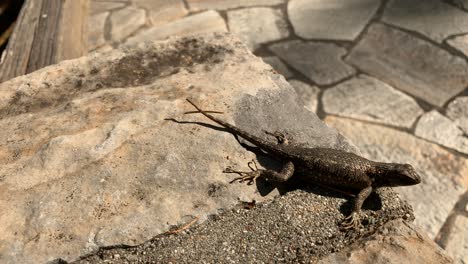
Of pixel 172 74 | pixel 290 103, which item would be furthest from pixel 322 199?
pixel 172 74

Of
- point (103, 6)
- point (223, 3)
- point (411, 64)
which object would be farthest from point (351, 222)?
point (103, 6)

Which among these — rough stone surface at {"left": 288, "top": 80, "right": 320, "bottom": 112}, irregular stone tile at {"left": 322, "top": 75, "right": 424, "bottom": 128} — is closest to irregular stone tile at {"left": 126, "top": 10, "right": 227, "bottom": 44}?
rough stone surface at {"left": 288, "top": 80, "right": 320, "bottom": 112}

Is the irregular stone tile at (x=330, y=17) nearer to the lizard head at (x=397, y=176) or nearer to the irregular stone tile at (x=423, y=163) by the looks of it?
the irregular stone tile at (x=423, y=163)

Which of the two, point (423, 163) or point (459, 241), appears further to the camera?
point (423, 163)

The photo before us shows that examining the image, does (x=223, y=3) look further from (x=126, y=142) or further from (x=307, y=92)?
(x=126, y=142)

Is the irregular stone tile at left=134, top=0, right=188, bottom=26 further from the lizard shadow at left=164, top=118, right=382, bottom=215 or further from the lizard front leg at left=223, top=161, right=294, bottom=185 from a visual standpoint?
the lizard front leg at left=223, top=161, right=294, bottom=185
